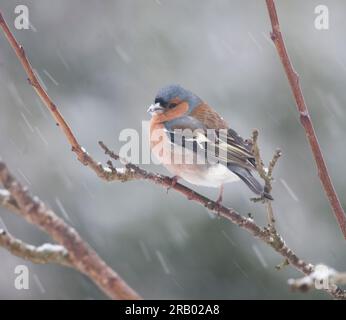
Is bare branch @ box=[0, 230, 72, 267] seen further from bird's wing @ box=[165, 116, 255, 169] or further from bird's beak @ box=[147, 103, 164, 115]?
bird's beak @ box=[147, 103, 164, 115]

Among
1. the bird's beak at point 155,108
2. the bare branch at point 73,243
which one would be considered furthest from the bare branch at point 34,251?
the bird's beak at point 155,108

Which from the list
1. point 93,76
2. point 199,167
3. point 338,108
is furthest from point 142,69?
point 199,167

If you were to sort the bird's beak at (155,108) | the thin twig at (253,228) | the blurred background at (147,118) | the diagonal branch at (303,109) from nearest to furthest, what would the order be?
1. the diagonal branch at (303,109)
2. the thin twig at (253,228)
3. the bird's beak at (155,108)
4. the blurred background at (147,118)

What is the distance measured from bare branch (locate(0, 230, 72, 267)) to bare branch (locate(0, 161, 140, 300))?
19 centimetres

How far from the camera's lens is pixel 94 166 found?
85.8 inches

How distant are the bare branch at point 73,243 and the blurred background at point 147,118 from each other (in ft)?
19.4

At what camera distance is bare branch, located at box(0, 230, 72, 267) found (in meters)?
1.26

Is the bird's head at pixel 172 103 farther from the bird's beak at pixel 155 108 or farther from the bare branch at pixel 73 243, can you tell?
the bare branch at pixel 73 243

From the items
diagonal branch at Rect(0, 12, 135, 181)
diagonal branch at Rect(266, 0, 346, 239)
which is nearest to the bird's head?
diagonal branch at Rect(0, 12, 135, 181)

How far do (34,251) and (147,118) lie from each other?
6.20 meters

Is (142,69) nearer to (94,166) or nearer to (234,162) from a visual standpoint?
(234,162)

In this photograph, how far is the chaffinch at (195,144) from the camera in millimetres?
3773

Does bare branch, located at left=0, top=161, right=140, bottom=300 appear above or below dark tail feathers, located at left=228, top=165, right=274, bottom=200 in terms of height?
below

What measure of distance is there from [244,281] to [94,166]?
5737mm
